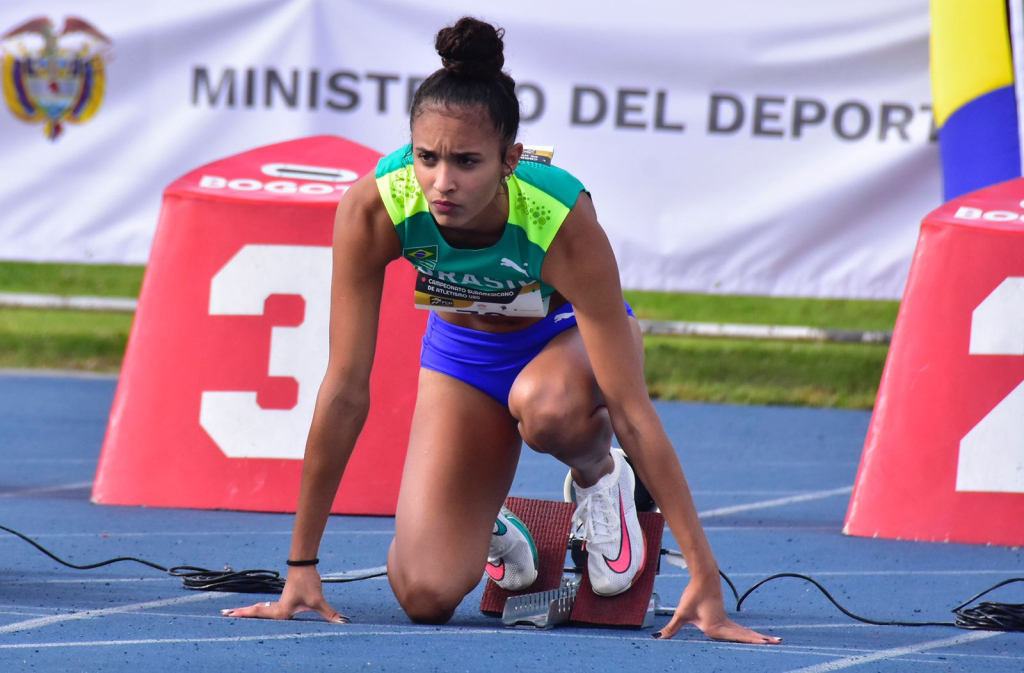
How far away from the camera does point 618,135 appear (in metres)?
7.98

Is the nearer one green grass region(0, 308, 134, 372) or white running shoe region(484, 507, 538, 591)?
white running shoe region(484, 507, 538, 591)

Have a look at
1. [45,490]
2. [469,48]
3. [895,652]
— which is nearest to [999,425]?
[895,652]

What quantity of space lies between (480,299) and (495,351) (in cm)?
27

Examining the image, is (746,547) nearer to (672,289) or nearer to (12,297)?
(672,289)

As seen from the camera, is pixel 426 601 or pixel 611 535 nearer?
pixel 426 601

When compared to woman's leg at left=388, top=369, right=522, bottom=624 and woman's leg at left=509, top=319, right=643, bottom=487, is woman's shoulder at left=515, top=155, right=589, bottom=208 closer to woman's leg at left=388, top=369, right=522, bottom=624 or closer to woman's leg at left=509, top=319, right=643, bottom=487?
woman's leg at left=509, top=319, right=643, bottom=487

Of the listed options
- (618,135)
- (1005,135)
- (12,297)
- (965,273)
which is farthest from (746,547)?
(12,297)

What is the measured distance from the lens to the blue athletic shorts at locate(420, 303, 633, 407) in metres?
3.69

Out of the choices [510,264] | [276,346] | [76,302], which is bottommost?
[276,346]

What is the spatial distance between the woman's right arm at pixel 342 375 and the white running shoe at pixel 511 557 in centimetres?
53

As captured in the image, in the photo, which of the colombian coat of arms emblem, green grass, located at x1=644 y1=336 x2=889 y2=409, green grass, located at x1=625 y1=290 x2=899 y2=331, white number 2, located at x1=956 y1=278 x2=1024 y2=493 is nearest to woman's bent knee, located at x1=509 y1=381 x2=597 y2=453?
white number 2, located at x1=956 y1=278 x2=1024 y2=493

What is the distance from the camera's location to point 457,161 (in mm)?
3037

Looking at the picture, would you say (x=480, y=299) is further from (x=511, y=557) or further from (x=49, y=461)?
(x=49, y=461)

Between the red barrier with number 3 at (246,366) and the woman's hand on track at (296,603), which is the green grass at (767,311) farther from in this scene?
the woman's hand on track at (296,603)
